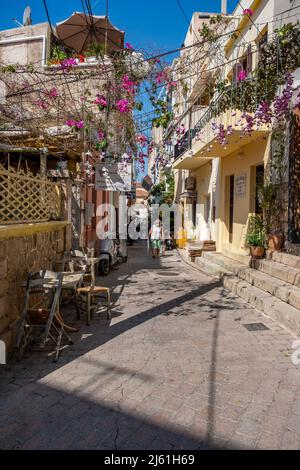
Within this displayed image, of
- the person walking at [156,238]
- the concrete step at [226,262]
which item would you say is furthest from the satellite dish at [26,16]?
the concrete step at [226,262]

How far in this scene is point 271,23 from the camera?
29.0 feet

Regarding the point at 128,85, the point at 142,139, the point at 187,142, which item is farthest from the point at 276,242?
the point at 187,142

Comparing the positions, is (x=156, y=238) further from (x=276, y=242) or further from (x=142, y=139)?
→ (x=276, y=242)

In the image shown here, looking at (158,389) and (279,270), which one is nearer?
(158,389)

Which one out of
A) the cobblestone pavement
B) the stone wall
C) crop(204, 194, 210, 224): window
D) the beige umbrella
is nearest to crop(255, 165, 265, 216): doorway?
the cobblestone pavement

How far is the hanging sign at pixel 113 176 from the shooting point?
30.5 feet

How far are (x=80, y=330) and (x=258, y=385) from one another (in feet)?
9.41

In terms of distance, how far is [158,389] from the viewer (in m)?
3.50

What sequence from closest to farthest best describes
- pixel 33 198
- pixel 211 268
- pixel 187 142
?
pixel 33 198 → pixel 211 268 → pixel 187 142

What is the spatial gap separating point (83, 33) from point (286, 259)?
10.5 m

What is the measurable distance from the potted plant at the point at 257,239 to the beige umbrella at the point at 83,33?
7816 mm

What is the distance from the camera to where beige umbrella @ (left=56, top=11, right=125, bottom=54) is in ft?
39.1

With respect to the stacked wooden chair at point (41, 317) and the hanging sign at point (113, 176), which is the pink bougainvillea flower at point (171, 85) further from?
the stacked wooden chair at point (41, 317)

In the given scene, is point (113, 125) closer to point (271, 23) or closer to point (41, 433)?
point (271, 23)
